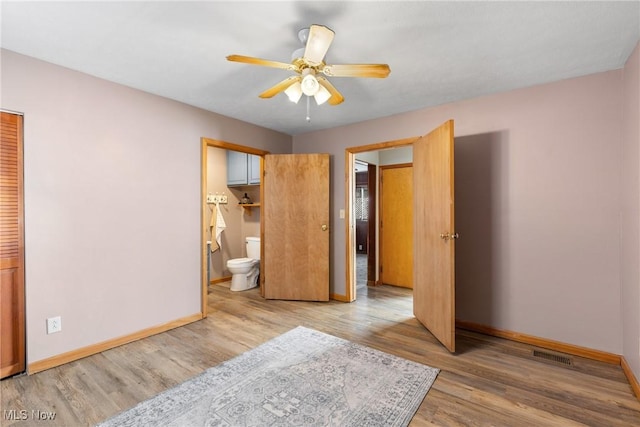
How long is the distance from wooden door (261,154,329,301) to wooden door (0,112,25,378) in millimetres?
2276

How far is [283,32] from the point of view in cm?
183

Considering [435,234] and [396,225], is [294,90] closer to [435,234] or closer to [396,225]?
[435,234]

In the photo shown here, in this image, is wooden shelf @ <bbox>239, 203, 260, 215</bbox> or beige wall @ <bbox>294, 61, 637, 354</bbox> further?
wooden shelf @ <bbox>239, 203, 260, 215</bbox>

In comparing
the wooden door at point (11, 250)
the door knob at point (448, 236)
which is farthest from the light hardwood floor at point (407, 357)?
the door knob at point (448, 236)

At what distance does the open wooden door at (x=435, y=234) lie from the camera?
94.5 inches

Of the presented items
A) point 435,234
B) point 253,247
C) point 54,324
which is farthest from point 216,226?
point 435,234

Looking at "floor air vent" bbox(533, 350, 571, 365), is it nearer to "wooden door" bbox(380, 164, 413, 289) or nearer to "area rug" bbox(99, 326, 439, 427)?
"area rug" bbox(99, 326, 439, 427)

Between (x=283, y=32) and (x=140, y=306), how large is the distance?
2.58 metres

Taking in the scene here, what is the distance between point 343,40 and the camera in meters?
1.90

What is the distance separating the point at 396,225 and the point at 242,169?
2.60 metres

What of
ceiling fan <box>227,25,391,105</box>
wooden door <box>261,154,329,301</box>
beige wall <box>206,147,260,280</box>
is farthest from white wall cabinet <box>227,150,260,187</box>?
ceiling fan <box>227,25,391,105</box>

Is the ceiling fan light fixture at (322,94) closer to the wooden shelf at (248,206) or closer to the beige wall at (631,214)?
the beige wall at (631,214)

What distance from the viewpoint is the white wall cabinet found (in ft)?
15.2

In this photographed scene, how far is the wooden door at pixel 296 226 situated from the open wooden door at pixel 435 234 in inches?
47.3
